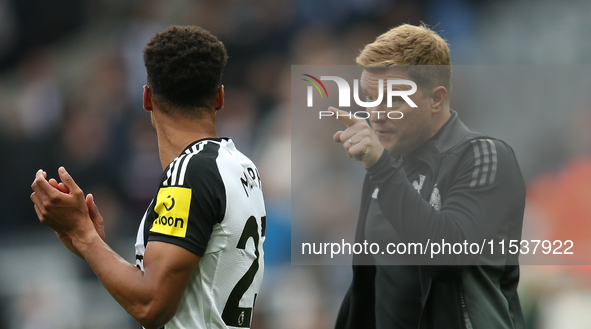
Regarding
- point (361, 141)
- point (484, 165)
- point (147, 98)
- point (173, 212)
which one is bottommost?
point (173, 212)

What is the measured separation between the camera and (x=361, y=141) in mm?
2828

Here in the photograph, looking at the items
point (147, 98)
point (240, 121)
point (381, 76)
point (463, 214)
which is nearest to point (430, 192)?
point (463, 214)

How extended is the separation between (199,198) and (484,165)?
4.81ft

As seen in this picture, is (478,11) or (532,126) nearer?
(532,126)

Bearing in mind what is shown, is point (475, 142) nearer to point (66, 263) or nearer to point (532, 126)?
point (532, 126)

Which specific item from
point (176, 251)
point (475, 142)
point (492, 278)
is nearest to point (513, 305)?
→ point (492, 278)

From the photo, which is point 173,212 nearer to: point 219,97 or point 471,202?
point 219,97

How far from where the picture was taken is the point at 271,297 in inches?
208

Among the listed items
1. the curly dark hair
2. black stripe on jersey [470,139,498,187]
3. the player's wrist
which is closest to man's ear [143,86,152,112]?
the curly dark hair

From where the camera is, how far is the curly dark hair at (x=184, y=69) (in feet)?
7.35

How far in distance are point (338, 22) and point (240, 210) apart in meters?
5.15

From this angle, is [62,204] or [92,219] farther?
[92,219]

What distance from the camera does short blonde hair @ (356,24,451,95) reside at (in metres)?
3.02

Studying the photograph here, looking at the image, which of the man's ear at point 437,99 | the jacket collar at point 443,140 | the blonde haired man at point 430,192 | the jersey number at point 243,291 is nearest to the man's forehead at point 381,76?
the blonde haired man at point 430,192
